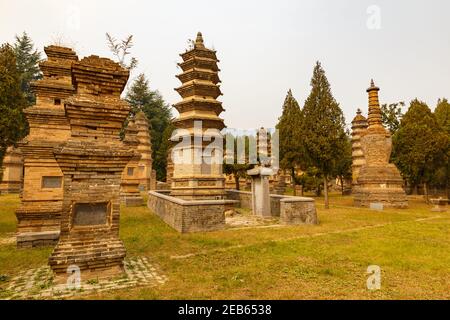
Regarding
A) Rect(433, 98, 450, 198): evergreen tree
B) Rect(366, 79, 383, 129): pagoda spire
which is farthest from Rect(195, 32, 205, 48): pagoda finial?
Rect(433, 98, 450, 198): evergreen tree

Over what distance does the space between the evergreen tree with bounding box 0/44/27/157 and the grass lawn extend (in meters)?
4.66

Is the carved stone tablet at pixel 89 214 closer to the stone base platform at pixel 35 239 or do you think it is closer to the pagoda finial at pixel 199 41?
the stone base platform at pixel 35 239

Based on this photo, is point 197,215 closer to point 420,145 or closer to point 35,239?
point 35,239

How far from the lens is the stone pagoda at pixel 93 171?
6.08 meters

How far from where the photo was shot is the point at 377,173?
23391 millimetres

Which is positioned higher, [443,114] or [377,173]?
[443,114]

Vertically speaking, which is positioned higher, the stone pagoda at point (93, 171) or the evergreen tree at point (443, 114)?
the evergreen tree at point (443, 114)

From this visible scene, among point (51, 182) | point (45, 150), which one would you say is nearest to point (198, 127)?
point (45, 150)

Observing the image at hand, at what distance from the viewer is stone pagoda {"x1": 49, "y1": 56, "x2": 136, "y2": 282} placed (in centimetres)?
608

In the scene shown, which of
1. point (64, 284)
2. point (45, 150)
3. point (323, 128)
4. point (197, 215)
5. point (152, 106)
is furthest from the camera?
point (152, 106)

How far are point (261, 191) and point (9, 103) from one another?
14.4 m

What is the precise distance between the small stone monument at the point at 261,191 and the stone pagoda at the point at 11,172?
95.0ft

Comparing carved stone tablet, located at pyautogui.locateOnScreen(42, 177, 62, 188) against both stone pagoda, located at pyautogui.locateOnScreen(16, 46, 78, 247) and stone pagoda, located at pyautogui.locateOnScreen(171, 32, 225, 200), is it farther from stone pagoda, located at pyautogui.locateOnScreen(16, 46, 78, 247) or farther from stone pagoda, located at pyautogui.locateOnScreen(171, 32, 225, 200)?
stone pagoda, located at pyautogui.locateOnScreen(171, 32, 225, 200)

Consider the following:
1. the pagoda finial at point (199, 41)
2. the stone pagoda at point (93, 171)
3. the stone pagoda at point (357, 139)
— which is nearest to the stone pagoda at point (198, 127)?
the pagoda finial at point (199, 41)
